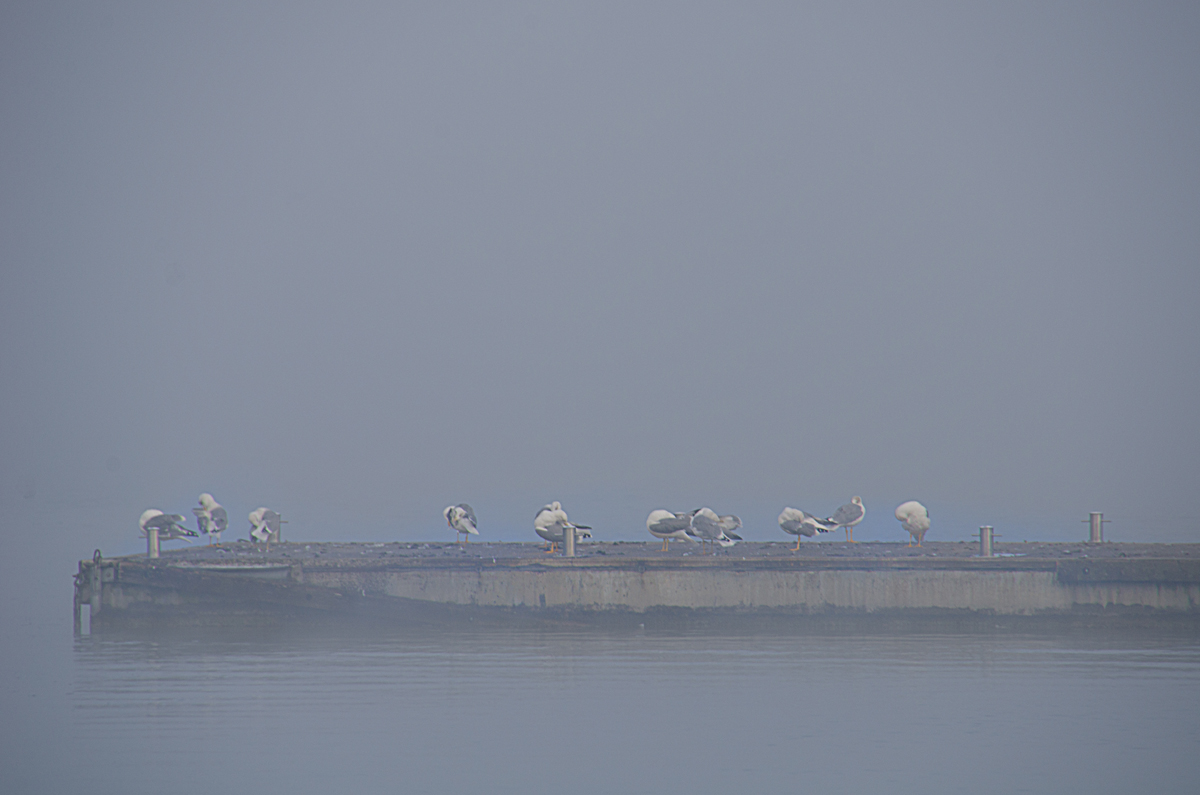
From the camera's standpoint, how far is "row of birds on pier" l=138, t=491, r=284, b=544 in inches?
1567

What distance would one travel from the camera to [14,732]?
24422mm

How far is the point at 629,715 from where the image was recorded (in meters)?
25.7

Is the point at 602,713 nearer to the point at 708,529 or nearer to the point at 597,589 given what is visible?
the point at 597,589

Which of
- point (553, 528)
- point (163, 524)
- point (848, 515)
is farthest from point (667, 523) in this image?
point (163, 524)

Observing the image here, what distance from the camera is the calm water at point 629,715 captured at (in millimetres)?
21203

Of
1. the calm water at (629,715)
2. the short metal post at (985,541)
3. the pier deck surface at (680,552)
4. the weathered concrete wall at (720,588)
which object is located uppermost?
the short metal post at (985,541)

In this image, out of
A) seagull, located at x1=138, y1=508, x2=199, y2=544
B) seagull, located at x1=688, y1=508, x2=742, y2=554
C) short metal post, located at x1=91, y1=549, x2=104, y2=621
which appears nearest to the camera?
short metal post, located at x1=91, y1=549, x2=104, y2=621

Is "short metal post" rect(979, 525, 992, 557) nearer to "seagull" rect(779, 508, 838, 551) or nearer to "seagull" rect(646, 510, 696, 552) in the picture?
"seagull" rect(779, 508, 838, 551)

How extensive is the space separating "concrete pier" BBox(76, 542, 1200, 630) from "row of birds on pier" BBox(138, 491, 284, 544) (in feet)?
14.6

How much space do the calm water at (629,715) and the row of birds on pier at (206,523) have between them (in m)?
6.33

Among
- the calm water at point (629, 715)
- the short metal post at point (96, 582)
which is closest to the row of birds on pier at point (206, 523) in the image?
the short metal post at point (96, 582)

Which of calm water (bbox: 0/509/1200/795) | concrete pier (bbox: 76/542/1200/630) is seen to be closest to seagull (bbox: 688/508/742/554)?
concrete pier (bbox: 76/542/1200/630)

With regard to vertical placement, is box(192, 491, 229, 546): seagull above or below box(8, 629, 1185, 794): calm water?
above

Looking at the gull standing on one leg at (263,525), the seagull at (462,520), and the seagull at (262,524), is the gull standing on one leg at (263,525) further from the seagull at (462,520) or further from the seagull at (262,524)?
the seagull at (462,520)
